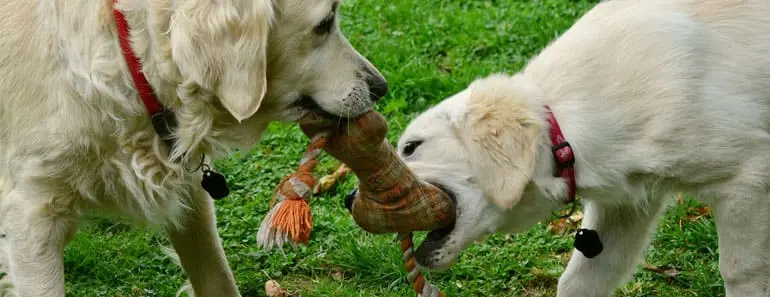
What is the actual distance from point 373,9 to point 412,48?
0.67 metres

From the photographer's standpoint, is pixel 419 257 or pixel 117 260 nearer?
pixel 419 257

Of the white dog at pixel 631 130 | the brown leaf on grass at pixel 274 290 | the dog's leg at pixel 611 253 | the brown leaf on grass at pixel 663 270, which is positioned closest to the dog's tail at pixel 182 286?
the brown leaf on grass at pixel 274 290

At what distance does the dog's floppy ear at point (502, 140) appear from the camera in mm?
3814

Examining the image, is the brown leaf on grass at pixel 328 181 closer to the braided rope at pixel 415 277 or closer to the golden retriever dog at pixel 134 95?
the braided rope at pixel 415 277

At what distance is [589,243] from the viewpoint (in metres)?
4.11

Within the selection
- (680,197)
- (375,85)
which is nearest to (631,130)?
(375,85)

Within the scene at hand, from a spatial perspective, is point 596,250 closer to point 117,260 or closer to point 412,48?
point 117,260

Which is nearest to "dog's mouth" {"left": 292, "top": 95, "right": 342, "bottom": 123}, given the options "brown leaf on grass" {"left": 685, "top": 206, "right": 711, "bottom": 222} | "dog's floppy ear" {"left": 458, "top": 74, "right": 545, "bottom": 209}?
"dog's floppy ear" {"left": 458, "top": 74, "right": 545, "bottom": 209}

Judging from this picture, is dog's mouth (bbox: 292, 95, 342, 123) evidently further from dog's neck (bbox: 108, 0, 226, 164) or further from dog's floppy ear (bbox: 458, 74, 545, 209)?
dog's floppy ear (bbox: 458, 74, 545, 209)

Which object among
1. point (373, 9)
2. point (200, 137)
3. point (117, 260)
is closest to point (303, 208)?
point (200, 137)

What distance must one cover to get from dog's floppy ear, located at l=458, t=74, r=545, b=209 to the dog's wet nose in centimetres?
39

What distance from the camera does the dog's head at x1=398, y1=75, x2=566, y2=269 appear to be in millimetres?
3828

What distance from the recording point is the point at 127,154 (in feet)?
12.1

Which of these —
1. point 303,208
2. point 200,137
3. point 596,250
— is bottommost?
point 596,250
